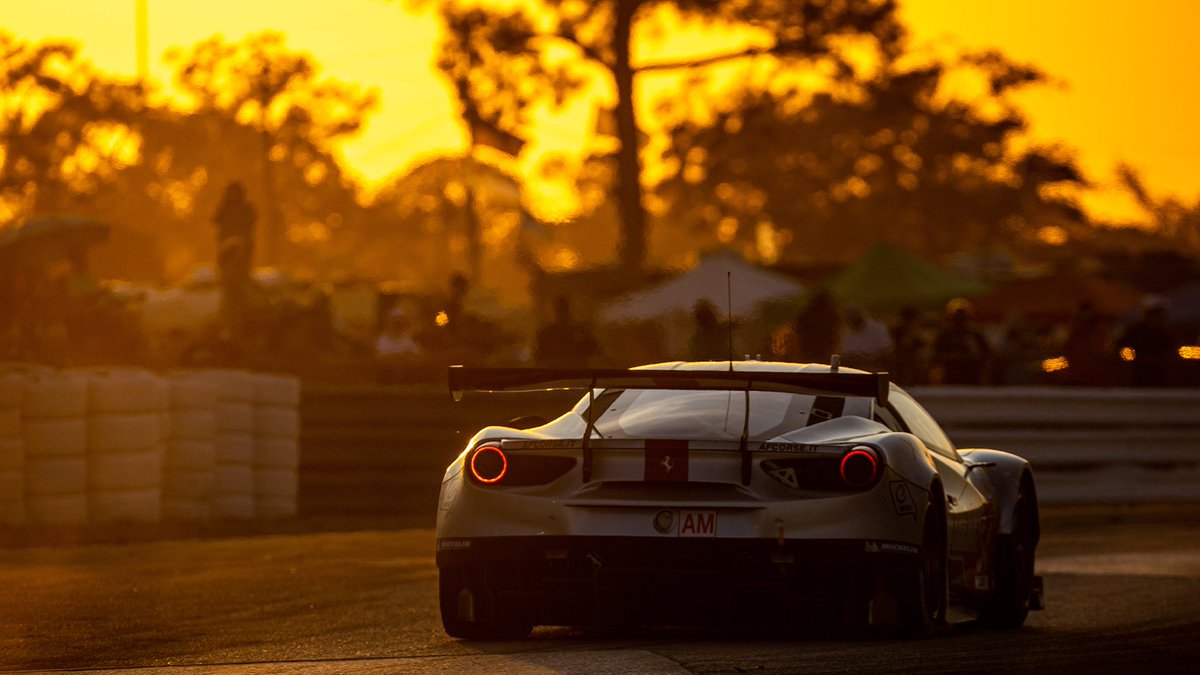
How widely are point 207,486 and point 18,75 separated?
59950mm

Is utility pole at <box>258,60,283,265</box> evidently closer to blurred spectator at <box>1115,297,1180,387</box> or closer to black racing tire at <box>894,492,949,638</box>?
blurred spectator at <box>1115,297,1180,387</box>

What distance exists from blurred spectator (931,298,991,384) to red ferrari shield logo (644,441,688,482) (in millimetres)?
13273

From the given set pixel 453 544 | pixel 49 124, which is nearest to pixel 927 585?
pixel 453 544

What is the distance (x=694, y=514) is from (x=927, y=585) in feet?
3.46

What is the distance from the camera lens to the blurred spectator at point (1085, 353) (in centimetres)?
2280

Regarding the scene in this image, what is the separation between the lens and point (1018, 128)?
46656 mm

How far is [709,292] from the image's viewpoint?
3328cm

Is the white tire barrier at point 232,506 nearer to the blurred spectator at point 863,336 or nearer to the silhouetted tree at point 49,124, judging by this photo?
the blurred spectator at point 863,336

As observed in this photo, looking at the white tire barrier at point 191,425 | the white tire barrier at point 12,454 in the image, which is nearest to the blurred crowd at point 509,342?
the white tire barrier at point 191,425

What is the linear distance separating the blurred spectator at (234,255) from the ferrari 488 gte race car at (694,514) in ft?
43.9

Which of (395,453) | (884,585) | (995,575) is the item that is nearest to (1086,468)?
(395,453)

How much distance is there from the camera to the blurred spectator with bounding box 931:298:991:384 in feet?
71.6

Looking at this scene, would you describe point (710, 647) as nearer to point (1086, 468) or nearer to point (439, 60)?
point (1086, 468)

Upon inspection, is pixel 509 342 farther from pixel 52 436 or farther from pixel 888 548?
pixel 888 548
